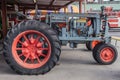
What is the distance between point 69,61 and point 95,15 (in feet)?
5.37

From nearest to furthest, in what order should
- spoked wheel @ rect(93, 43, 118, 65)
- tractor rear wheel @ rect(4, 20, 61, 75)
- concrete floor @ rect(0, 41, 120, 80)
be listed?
concrete floor @ rect(0, 41, 120, 80)
tractor rear wheel @ rect(4, 20, 61, 75)
spoked wheel @ rect(93, 43, 118, 65)

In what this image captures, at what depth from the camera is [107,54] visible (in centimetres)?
796

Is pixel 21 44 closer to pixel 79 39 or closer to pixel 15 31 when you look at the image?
pixel 15 31

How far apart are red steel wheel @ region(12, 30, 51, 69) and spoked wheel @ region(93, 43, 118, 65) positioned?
5.12ft

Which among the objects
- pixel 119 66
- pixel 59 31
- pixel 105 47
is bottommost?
pixel 119 66

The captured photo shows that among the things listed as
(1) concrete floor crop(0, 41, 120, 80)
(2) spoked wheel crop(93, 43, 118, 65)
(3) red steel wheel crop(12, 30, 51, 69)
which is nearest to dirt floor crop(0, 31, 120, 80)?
(1) concrete floor crop(0, 41, 120, 80)

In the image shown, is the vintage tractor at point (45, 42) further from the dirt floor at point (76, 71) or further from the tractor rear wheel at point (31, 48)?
the dirt floor at point (76, 71)

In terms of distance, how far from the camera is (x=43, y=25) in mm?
6902

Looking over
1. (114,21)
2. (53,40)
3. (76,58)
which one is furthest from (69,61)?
(114,21)

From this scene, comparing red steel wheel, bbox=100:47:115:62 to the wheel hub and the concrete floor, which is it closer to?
the wheel hub

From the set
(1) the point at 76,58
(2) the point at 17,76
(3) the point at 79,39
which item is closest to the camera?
(2) the point at 17,76

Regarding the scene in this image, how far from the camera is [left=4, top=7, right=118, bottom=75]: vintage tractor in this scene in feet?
22.4

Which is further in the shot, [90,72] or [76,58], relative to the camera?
[76,58]

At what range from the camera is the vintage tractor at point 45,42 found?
6.82 metres
